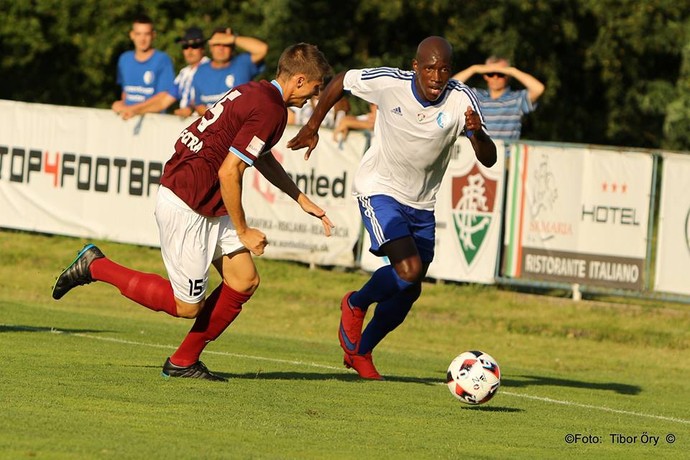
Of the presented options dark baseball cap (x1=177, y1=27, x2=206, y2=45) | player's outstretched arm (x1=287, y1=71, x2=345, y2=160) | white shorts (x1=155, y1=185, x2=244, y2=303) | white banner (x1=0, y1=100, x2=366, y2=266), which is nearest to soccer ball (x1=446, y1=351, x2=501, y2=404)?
white shorts (x1=155, y1=185, x2=244, y2=303)

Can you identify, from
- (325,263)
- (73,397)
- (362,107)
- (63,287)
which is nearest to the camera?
(73,397)

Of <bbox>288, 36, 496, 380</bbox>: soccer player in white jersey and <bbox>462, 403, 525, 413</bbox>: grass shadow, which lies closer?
<bbox>462, 403, 525, 413</bbox>: grass shadow

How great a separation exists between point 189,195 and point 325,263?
9007 millimetres

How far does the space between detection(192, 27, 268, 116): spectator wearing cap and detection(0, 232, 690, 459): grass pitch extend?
2.27m

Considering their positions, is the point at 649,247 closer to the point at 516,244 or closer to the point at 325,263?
the point at 516,244

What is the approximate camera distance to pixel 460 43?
28797 mm

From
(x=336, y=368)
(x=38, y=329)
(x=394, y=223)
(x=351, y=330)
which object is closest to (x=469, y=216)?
(x=336, y=368)

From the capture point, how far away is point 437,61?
10.2 m

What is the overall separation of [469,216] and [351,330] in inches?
253

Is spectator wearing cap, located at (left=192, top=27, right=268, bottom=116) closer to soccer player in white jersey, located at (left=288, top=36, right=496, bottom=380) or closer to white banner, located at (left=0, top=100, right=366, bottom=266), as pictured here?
white banner, located at (left=0, top=100, right=366, bottom=266)

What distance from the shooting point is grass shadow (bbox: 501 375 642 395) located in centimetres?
1223

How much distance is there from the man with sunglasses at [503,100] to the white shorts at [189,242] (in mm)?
8056

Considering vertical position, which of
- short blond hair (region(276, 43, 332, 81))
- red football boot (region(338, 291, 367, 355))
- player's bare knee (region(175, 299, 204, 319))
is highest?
short blond hair (region(276, 43, 332, 81))

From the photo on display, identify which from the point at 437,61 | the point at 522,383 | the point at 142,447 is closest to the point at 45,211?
the point at 522,383
